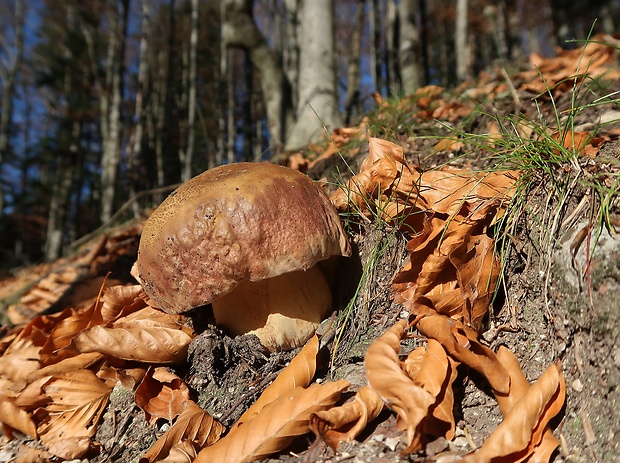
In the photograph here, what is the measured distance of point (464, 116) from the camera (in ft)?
9.01

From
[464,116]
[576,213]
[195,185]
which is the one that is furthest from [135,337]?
[464,116]

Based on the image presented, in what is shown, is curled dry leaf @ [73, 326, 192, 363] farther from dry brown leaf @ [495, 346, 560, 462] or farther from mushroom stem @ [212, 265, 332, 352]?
dry brown leaf @ [495, 346, 560, 462]

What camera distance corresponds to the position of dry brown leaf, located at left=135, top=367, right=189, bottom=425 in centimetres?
162

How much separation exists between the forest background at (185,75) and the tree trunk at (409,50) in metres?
0.03

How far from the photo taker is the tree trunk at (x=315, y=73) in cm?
426

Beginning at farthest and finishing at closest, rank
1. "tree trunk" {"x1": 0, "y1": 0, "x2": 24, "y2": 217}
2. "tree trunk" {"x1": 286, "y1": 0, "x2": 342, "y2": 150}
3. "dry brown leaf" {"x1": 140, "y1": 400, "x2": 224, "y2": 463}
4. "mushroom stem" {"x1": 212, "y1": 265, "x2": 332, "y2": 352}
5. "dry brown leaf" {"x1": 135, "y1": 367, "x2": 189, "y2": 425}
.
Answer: "tree trunk" {"x1": 0, "y1": 0, "x2": 24, "y2": 217}
"tree trunk" {"x1": 286, "y1": 0, "x2": 342, "y2": 150}
"mushroom stem" {"x1": 212, "y1": 265, "x2": 332, "y2": 352}
"dry brown leaf" {"x1": 135, "y1": 367, "x2": 189, "y2": 425}
"dry brown leaf" {"x1": 140, "y1": 400, "x2": 224, "y2": 463}

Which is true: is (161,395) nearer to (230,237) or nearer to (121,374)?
(121,374)

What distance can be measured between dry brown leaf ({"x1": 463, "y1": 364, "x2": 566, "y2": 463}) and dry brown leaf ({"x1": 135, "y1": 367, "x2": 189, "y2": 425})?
108cm

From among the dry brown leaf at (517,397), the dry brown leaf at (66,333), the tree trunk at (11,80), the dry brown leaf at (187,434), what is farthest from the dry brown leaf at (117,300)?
the tree trunk at (11,80)

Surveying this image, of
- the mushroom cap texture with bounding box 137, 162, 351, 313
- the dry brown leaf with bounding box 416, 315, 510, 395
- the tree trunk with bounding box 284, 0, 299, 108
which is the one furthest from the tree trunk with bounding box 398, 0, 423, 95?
the dry brown leaf with bounding box 416, 315, 510, 395

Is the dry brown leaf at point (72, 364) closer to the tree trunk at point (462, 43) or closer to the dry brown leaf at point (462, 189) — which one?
the dry brown leaf at point (462, 189)

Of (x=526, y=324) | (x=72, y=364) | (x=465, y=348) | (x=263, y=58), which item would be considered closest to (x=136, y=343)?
(x=72, y=364)

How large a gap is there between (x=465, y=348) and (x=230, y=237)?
2.92 ft

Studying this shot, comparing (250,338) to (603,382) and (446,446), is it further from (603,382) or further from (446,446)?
(603,382)
